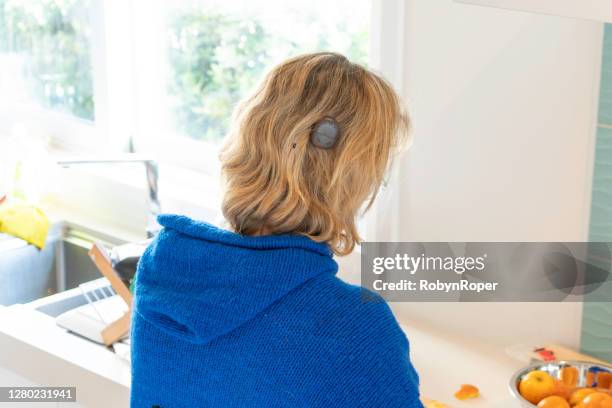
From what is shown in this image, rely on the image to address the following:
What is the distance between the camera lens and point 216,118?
269 cm

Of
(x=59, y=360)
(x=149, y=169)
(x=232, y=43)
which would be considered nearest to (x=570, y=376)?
(x=59, y=360)

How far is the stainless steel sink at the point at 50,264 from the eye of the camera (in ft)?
7.89

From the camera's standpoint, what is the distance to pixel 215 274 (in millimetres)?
1179

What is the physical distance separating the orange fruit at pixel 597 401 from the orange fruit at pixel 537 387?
0.05 m

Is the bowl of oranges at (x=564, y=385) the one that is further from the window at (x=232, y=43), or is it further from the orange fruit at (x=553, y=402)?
the window at (x=232, y=43)

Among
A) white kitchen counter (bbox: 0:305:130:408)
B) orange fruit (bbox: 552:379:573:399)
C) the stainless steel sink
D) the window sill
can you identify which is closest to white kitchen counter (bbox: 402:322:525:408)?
orange fruit (bbox: 552:379:573:399)

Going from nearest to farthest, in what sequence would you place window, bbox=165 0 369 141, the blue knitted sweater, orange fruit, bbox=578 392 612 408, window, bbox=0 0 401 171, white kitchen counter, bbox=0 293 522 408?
the blue knitted sweater
orange fruit, bbox=578 392 612 408
white kitchen counter, bbox=0 293 522 408
window, bbox=165 0 369 141
window, bbox=0 0 401 171

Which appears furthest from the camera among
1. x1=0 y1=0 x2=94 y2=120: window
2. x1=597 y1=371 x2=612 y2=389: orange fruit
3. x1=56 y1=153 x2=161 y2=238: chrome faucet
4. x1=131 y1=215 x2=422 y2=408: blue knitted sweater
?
x1=0 y1=0 x2=94 y2=120: window

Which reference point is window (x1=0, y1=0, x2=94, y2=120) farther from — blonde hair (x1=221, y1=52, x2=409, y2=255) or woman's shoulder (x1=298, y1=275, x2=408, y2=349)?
woman's shoulder (x1=298, y1=275, x2=408, y2=349)

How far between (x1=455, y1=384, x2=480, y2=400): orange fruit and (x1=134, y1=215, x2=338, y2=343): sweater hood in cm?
62

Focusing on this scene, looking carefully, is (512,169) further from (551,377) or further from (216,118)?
(216,118)

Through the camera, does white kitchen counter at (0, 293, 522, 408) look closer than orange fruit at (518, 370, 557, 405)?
No

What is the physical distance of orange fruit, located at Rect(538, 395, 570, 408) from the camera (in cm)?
154

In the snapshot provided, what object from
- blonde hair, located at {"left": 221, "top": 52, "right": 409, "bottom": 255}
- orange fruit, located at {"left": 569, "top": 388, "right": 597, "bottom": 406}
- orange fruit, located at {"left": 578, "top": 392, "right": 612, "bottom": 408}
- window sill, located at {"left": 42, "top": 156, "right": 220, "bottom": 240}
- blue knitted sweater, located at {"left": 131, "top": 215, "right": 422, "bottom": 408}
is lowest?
orange fruit, located at {"left": 569, "top": 388, "right": 597, "bottom": 406}
